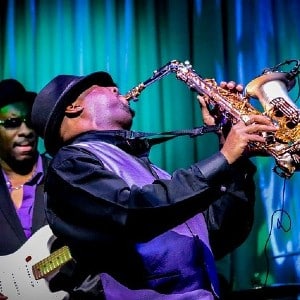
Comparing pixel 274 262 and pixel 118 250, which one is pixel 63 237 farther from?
pixel 274 262

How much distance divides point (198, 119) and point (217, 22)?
54 cm

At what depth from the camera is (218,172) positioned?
62.0 inches

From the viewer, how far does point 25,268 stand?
2.75 meters

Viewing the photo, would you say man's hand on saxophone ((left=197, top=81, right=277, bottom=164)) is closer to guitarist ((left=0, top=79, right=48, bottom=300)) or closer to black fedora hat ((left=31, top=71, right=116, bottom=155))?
black fedora hat ((left=31, top=71, right=116, bottom=155))

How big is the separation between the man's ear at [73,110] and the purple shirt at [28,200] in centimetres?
92

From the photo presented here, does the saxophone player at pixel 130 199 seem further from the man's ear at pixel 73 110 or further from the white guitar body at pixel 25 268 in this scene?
the white guitar body at pixel 25 268

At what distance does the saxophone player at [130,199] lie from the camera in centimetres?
158

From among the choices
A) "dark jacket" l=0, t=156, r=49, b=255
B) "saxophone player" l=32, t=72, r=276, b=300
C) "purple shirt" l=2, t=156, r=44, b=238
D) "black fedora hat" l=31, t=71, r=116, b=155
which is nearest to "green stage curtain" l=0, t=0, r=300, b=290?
"purple shirt" l=2, t=156, r=44, b=238

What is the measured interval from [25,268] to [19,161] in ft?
1.98

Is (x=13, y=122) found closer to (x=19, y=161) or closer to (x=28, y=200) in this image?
(x=19, y=161)

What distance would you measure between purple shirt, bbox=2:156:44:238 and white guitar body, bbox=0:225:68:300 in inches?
3.8

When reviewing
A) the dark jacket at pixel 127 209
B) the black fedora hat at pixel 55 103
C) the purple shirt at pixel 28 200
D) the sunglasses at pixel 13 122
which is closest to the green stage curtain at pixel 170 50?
the sunglasses at pixel 13 122

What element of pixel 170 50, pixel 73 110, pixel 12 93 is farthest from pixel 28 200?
pixel 170 50

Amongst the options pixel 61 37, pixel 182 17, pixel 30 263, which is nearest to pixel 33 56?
pixel 61 37
